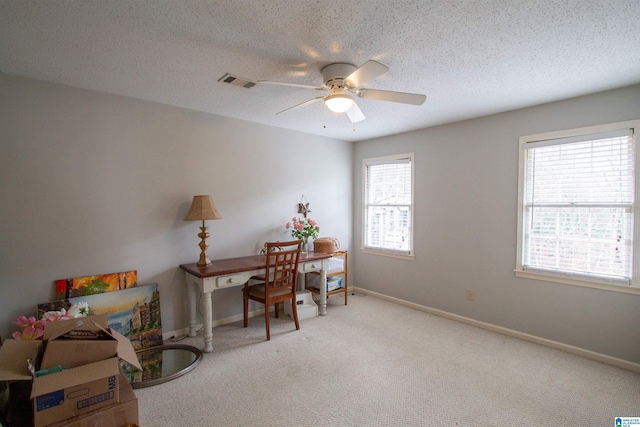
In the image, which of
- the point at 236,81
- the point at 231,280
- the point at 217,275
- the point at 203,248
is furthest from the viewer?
the point at 203,248

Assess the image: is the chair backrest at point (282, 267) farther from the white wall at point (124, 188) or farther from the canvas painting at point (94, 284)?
the canvas painting at point (94, 284)

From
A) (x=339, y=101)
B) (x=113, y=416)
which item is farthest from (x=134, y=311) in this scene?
(x=339, y=101)

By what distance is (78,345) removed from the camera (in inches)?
56.7

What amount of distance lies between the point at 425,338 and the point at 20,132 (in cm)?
402

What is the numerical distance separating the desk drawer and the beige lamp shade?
61 cm

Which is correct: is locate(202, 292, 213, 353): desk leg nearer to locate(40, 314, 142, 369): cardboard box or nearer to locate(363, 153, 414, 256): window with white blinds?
locate(40, 314, 142, 369): cardboard box

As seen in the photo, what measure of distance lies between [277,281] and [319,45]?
2268 mm

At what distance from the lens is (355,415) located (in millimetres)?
2014

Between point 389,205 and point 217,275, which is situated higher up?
point 389,205

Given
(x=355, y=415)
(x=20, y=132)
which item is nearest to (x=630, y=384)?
(x=355, y=415)

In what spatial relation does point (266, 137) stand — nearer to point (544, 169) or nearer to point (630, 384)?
point (544, 169)

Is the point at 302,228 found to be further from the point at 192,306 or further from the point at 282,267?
the point at 192,306

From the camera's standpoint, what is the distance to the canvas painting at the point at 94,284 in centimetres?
255

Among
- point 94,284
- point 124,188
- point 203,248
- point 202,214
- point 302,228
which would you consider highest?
point 124,188
